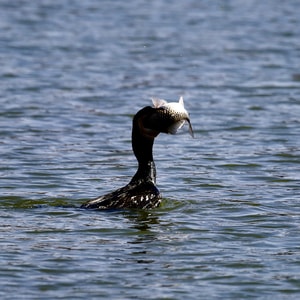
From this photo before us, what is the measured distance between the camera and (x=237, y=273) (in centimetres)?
931

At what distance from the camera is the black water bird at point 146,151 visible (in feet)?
36.5

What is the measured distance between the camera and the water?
933 cm

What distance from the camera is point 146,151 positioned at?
38.1 ft

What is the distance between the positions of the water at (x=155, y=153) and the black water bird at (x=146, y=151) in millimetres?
153

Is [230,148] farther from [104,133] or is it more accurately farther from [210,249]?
[210,249]

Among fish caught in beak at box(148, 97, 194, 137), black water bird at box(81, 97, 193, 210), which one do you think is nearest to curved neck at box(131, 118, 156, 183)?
black water bird at box(81, 97, 193, 210)

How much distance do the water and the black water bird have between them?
0.15m

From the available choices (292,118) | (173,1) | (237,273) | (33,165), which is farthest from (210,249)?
(173,1)

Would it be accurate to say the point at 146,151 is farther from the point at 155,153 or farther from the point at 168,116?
the point at 155,153

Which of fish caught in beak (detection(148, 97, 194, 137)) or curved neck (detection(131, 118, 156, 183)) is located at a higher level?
fish caught in beak (detection(148, 97, 194, 137))

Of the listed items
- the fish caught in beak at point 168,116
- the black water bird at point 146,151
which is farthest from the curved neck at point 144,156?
the fish caught in beak at point 168,116

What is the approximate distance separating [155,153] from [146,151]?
3103 mm

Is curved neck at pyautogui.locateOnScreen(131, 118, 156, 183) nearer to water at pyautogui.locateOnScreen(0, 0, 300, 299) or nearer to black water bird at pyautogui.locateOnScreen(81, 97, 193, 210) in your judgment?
black water bird at pyautogui.locateOnScreen(81, 97, 193, 210)

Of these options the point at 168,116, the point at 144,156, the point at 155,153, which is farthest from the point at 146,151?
the point at 155,153
